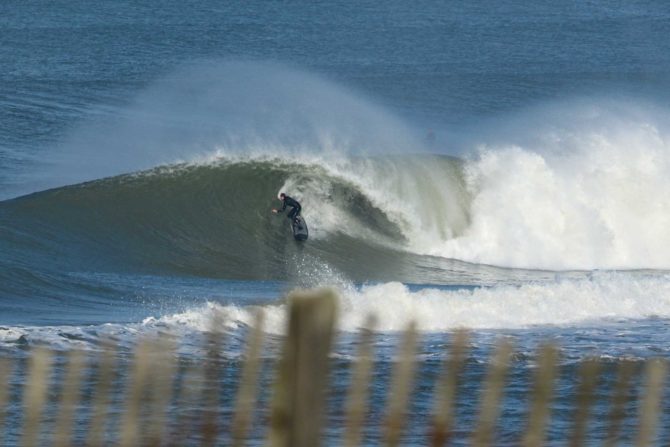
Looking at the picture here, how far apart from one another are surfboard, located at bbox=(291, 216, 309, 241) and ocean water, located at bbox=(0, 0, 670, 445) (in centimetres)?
31

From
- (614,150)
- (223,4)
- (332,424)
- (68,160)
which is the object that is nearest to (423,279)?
(614,150)

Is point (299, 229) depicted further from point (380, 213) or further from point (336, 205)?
point (380, 213)

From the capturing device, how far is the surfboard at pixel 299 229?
24.8m

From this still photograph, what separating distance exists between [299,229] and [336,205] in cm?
260

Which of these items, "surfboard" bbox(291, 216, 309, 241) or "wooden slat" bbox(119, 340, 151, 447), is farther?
"surfboard" bbox(291, 216, 309, 241)

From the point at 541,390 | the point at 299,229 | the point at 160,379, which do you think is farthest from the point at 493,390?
the point at 299,229

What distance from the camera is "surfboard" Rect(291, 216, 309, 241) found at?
24.8 m

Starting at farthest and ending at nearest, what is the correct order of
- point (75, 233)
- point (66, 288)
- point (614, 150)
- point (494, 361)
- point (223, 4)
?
point (223, 4) → point (614, 150) → point (75, 233) → point (66, 288) → point (494, 361)

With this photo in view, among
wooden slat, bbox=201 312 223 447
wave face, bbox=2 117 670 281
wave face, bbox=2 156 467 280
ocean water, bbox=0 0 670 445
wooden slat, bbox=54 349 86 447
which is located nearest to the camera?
wooden slat, bbox=54 349 86 447

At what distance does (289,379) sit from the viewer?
2.64 meters

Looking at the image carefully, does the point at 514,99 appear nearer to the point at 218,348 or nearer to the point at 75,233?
the point at 75,233

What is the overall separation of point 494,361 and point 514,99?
56846 mm

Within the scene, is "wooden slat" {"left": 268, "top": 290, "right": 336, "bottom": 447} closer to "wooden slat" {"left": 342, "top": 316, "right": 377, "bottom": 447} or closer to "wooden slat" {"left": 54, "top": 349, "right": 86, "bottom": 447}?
"wooden slat" {"left": 342, "top": 316, "right": 377, "bottom": 447}

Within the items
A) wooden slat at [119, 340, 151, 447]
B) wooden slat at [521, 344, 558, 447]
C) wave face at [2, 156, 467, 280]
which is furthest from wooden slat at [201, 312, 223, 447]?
wave face at [2, 156, 467, 280]
